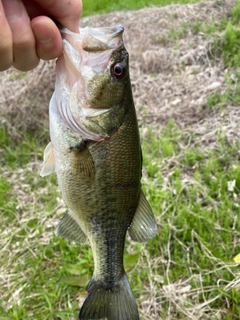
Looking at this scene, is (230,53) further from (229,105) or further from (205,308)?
(205,308)

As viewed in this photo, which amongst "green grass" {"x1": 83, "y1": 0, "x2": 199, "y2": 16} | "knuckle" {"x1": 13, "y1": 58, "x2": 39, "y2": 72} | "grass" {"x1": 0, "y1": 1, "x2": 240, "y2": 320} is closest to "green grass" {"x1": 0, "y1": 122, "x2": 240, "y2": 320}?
"grass" {"x1": 0, "y1": 1, "x2": 240, "y2": 320}

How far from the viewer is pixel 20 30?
1231 mm

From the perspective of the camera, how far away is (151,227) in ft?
5.53

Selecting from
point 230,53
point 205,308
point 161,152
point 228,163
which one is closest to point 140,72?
point 230,53

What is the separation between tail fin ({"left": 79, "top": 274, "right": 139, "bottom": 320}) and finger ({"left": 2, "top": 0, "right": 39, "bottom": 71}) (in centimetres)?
100

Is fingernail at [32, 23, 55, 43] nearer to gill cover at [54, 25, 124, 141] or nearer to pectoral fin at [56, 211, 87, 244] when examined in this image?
gill cover at [54, 25, 124, 141]

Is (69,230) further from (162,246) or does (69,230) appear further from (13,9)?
(162,246)

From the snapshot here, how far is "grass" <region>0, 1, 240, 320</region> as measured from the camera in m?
2.78

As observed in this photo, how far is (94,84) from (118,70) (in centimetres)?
10

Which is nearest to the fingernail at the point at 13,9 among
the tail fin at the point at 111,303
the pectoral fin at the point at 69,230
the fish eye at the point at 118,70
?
the fish eye at the point at 118,70

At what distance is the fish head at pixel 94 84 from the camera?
4.64ft

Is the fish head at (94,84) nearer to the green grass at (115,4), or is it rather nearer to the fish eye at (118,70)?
the fish eye at (118,70)

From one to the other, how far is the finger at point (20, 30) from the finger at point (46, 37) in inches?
0.7

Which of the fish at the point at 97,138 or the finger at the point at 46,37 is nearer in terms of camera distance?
the finger at the point at 46,37
